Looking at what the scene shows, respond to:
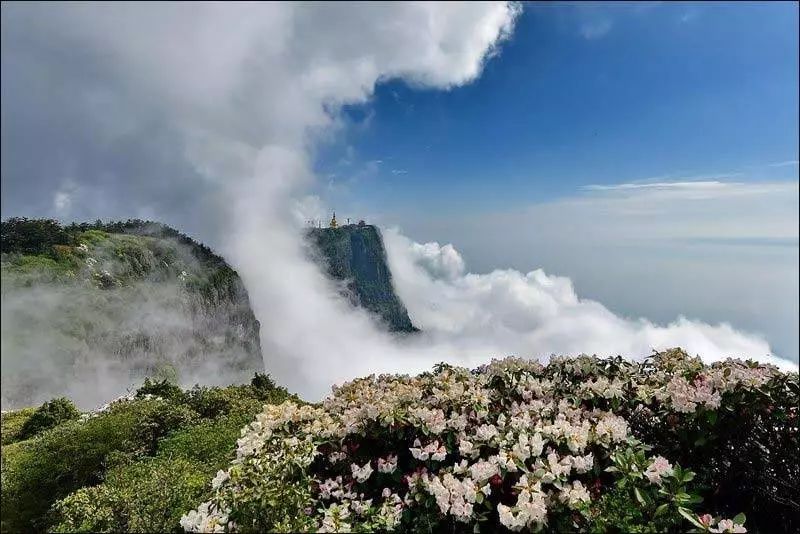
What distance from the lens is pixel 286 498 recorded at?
348 cm

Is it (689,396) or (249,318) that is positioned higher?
(249,318)

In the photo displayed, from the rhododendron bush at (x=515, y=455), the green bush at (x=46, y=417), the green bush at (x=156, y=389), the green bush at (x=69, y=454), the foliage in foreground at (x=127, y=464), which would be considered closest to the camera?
the rhododendron bush at (x=515, y=455)

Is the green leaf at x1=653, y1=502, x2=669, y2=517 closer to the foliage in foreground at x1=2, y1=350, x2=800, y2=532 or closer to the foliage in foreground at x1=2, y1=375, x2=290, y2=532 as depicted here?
the foliage in foreground at x1=2, y1=350, x2=800, y2=532

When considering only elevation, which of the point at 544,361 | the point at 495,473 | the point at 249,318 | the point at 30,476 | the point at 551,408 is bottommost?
the point at 30,476

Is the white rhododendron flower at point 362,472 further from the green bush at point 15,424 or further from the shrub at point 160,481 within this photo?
the green bush at point 15,424

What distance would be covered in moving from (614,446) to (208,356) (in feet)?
183

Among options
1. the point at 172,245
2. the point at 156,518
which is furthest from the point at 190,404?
the point at 172,245

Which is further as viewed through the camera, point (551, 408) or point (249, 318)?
point (249, 318)

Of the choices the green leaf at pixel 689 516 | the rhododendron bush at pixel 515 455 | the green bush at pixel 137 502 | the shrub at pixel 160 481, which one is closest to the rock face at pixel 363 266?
the shrub at pixel 160 481

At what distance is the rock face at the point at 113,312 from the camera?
405 centimetres

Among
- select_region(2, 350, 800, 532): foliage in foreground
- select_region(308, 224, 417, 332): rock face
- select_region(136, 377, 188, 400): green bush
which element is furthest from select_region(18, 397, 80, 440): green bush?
select_region(308, 224, 417, 332): rock face

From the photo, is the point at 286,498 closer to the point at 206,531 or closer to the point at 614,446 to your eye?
A: the point at 206,531

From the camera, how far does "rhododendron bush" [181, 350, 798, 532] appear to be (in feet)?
11.1

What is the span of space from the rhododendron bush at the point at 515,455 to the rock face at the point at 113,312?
201cm
